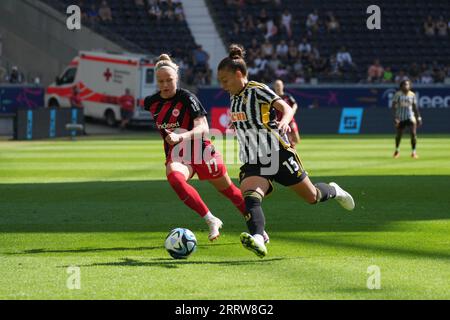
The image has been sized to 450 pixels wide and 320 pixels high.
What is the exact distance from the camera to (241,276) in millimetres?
8984

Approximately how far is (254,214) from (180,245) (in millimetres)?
816

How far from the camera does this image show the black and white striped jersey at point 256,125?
10367 mm

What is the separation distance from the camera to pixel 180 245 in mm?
10070

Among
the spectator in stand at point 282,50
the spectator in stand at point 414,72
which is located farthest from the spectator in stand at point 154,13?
the spectator in stand at point 414,72

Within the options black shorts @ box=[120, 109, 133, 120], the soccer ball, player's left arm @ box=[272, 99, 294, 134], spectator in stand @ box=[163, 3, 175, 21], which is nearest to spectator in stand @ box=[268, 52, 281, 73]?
spectator in stand @ box=[163, 3, 175, 21]

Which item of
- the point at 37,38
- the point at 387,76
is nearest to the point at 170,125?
the point at 387,76

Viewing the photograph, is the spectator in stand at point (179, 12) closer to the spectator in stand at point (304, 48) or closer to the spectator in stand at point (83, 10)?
the spectator in stand at point (83, 10)

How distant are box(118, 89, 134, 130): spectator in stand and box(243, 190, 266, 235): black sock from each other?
110 feet

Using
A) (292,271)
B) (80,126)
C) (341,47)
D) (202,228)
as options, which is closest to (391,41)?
(341,47)

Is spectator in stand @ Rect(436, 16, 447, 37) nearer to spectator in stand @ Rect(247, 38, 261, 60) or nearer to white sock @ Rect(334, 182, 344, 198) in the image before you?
spectator in stand @ Rect(247, 38, 261, 60)

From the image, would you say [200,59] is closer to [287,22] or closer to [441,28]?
[287,22]

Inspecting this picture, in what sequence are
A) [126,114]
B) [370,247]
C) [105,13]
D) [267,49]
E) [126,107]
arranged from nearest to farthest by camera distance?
[370,247], [126,107], [126,114], [267,49], [105,13]

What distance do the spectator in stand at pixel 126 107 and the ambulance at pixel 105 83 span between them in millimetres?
198

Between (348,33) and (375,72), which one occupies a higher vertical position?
(348,33)
